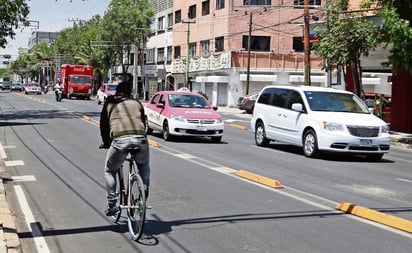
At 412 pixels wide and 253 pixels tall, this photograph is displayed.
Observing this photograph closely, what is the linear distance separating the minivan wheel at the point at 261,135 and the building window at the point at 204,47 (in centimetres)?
3738

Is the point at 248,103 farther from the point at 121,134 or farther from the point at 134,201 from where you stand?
the point at 134,201

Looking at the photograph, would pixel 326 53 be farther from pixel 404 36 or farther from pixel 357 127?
pixel 357 127

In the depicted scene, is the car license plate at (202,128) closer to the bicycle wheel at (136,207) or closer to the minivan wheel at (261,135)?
the minivan wheel at (261,135)

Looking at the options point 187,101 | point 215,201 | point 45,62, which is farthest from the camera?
point 45,62

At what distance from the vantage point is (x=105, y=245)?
6758 millimetres

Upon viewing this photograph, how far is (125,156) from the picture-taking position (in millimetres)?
7223

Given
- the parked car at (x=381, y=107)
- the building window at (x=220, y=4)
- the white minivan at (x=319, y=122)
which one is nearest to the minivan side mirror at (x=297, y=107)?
the white minivan at (x=319, y=122)

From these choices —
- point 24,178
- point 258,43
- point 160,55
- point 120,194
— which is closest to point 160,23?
point 160,55

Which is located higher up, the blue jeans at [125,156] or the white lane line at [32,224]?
the blue jeans at [125,156]

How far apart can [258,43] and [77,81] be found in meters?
19.0

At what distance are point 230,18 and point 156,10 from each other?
79.8ft

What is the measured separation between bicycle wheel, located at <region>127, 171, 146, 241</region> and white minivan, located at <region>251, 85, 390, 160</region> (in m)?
8.98

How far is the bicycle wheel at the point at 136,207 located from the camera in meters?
6.77

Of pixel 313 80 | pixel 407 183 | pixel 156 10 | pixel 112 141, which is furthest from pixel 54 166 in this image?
pixel 156 10
